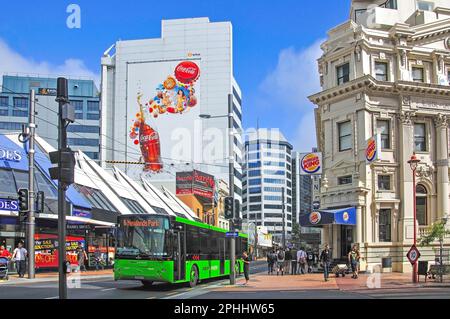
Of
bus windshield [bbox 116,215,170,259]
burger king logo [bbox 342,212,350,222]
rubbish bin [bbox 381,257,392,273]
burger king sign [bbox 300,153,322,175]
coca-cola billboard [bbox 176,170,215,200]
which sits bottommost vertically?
rubbish bin [bbox 381,257,392,273]

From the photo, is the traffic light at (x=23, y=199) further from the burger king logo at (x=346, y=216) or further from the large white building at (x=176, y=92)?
the large white building at (x=176, y=92)

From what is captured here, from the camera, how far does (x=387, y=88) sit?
36312 millimetres

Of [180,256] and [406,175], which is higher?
[406,175]

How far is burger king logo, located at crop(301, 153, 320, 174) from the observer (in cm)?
3859

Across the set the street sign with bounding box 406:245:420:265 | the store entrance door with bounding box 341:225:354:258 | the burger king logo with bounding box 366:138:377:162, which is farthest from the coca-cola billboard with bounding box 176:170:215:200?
the street sign with bounding box 406:245:420:265

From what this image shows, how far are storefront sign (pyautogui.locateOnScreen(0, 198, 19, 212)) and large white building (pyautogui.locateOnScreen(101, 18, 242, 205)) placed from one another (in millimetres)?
82625

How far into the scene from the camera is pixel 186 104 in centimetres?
12069

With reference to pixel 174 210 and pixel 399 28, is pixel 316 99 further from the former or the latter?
pixel 174 210

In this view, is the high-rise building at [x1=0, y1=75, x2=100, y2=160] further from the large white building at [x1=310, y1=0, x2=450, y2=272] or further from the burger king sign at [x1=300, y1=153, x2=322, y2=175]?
the large white building at [x1=310, y1=0, x2=450, y2=272]

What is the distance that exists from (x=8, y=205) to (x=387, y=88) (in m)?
23.4

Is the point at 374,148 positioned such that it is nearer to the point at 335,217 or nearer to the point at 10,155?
the point at 335,217

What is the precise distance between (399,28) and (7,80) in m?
119

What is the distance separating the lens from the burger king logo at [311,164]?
38594 mm

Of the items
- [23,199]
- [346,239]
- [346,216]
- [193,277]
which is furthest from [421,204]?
[23,199]
